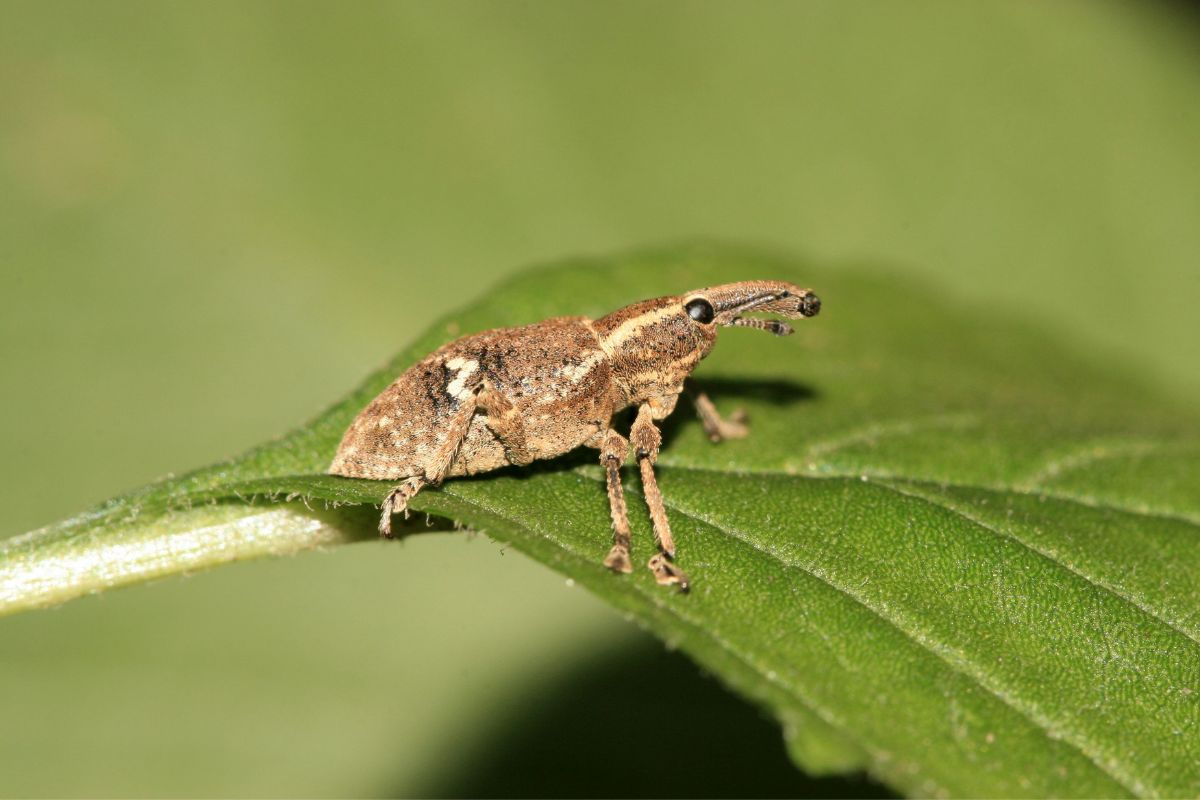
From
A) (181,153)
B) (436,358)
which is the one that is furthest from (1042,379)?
(181,153)

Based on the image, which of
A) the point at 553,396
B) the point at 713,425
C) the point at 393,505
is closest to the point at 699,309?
the point at 713,425

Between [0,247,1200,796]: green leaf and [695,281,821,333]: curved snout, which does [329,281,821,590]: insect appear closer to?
[695,281,821,333]: curved snout

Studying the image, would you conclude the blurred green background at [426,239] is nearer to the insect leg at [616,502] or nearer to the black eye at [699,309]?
the insect leg at [616,502]

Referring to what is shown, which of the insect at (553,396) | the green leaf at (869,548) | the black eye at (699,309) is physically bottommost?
the green leaf at (869,548)

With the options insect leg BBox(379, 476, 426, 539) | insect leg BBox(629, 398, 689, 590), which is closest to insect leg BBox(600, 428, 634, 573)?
insect leg BBox(629, 398, 689, 590)

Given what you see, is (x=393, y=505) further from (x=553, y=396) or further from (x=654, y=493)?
(x=654, y=493)

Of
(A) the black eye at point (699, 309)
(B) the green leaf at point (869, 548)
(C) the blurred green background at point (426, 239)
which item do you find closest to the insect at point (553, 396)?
(A) the black eye at point (699, 309)
